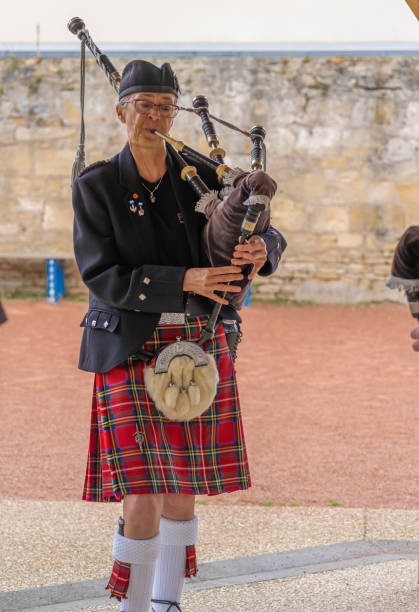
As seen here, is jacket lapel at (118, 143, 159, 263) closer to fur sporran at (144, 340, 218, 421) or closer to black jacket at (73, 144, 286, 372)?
black jacket at (73, 144, 286, 372)

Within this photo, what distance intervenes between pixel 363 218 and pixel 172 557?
9.36 metres

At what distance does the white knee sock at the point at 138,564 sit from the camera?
214 centimetres

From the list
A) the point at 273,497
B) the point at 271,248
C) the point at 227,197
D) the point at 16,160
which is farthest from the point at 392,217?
the point at 227,197

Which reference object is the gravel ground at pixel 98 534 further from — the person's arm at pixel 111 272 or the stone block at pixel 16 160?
the stone block at pixel 16 160

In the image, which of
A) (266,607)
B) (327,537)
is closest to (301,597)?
(266,607)

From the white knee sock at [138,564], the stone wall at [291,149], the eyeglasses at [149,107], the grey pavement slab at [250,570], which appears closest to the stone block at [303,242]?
the stone wall at [291,149]

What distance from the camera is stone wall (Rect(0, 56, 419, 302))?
437 inches

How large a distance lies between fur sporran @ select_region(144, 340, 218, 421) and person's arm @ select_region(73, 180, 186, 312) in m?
0.12

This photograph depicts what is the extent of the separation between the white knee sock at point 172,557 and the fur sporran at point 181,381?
0.39 metres

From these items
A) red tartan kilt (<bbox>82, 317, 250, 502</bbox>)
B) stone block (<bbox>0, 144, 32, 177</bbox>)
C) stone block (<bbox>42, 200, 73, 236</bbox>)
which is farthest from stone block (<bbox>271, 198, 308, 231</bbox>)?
red tartan kilt (<bbox>82, 317, 250, 502</bbox>)

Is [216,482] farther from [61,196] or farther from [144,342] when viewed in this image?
[61,196]

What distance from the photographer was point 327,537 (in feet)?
10.5

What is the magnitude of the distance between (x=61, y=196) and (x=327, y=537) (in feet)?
29.4

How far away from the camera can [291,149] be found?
1120cm
